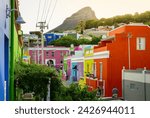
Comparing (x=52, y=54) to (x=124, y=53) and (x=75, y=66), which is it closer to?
(x=75, y=66)

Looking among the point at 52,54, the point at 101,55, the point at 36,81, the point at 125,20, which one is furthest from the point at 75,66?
the point at 36,81

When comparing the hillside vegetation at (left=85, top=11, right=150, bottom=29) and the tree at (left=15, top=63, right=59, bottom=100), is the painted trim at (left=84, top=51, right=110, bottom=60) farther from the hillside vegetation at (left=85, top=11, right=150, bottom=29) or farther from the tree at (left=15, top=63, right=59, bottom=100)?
the tree at (left=15, top=63, right=59, bottom=100)

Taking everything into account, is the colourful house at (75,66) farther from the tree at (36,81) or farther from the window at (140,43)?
the tree at (36,81)

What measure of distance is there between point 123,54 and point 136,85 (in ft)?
9.14

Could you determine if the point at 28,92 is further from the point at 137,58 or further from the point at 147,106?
the point at 137,58

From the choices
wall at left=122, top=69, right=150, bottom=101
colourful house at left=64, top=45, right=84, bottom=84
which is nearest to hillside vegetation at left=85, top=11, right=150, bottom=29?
colourful house at left=64, top=45, right=84, bottom=84

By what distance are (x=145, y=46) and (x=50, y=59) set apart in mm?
11082

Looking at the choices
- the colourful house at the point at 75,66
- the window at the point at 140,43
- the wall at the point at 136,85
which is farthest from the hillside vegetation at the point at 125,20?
the wall at the point at 136,85

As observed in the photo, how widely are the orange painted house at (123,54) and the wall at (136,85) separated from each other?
3.21ft

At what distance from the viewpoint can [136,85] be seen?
12.5 m

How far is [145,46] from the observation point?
1530 cm

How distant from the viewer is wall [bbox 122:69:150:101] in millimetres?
11641

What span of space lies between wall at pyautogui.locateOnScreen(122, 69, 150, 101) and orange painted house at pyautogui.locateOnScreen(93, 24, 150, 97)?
979mm

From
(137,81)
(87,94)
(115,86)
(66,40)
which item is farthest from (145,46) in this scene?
(66,40)
